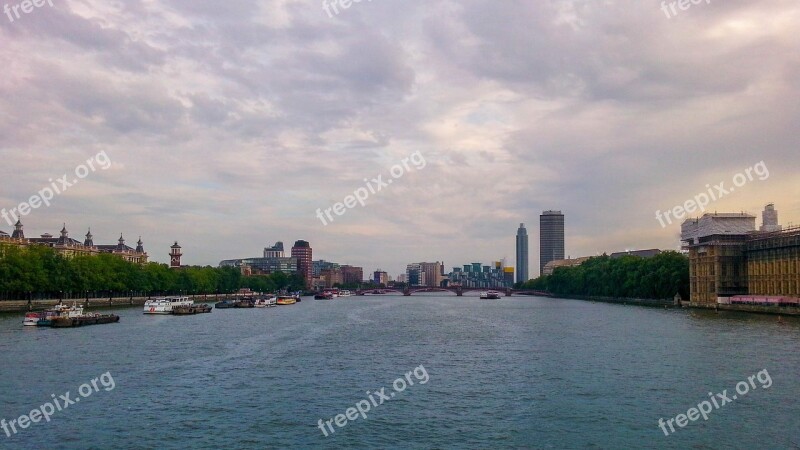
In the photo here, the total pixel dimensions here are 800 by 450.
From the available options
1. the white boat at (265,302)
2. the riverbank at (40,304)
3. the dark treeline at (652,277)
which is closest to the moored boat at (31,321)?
the riverbank at (40,304)

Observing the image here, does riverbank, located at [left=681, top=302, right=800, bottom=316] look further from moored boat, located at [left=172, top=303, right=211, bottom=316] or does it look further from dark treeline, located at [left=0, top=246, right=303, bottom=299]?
dark treeline, located at [left=0, top=246, right=303, bottom=299]

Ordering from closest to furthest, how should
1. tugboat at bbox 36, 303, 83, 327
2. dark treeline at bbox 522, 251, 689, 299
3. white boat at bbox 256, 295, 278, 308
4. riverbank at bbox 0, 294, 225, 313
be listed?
1. tugboat at bbox 36, 303, 83, 327
2. riverbank at bbox 0, 294, 225, 313
3. dark treeline at bbox 522, 251, 689, 299
4. white boat at bbox 256, 295, 278, 308

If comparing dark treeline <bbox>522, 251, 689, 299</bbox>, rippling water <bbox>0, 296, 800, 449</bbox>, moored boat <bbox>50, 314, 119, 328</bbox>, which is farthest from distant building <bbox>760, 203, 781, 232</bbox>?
moored boat <bbox>50, 314, 119, 328</bbox>

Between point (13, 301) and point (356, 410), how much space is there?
351ft

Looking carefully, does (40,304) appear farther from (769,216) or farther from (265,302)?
(769,216)

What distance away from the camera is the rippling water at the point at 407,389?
105 ft

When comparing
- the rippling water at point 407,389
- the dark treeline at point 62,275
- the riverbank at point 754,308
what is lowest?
the rippling water at point 407,389

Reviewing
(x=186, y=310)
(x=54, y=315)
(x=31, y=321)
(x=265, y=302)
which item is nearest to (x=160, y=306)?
(x=186, y=310)

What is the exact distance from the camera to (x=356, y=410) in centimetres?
3766

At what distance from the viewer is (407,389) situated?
4341cm

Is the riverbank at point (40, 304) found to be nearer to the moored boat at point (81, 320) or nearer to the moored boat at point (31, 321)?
the moored boat at point (81, 320)

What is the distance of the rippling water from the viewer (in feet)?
105

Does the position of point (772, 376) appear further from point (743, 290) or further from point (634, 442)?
point (743, 290)

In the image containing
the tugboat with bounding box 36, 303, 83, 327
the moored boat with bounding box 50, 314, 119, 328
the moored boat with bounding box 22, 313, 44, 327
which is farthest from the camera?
the moored boat with bounding box 50, 314, 119, 328
